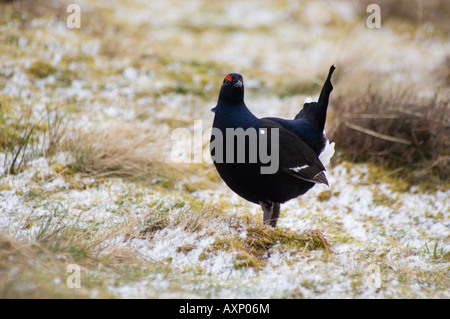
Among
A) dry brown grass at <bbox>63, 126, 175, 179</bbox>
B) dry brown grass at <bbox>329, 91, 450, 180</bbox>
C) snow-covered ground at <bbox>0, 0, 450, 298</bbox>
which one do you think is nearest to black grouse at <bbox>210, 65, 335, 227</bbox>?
snow-covered ground at <bbox>0, 0, 450, 298</bbox>

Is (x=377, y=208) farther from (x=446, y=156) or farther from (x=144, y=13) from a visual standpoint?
(x=144, y=13)

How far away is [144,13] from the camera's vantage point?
8273 millimetres

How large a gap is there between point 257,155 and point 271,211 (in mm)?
622

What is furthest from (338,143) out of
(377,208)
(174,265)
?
(174,265)

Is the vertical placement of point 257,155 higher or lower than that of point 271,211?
higher

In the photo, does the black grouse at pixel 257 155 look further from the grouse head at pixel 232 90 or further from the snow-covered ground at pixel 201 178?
the snow-covered ground at pixel 201 178

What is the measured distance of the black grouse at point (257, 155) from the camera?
3.07 m

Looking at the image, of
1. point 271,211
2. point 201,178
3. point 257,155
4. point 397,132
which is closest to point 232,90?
point 257,155

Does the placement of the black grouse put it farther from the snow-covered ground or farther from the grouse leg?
the snow-covered ground

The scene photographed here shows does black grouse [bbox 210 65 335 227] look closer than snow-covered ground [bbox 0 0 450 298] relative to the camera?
Answer: No

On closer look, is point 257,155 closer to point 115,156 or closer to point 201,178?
point 201,178

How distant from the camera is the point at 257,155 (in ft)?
10.1

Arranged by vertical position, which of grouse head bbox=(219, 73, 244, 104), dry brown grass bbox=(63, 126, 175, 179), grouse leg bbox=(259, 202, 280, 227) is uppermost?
grouse head bbox=(219, 73, 244, 104)

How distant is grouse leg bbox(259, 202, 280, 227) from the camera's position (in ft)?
11.3
